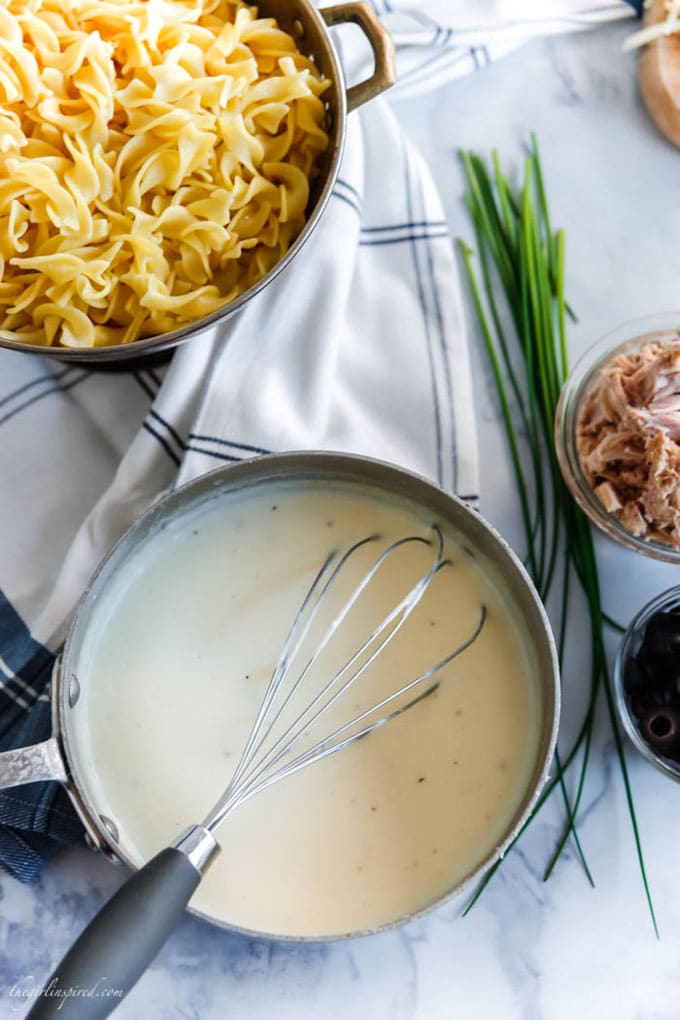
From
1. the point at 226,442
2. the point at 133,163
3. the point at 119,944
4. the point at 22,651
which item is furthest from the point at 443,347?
the point at 119,944

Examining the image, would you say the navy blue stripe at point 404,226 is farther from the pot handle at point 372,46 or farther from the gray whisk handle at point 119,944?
the gray whisk handle at point 119,944

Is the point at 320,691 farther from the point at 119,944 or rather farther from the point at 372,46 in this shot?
the point at 372,46

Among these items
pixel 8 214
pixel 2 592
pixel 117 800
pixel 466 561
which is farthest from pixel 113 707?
pixel 8 214

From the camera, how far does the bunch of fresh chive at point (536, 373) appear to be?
3.46 ft

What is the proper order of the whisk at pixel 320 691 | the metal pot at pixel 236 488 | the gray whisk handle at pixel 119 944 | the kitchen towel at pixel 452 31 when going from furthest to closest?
1. the kitchen towel at pixel 452 31
2. the whisk at pixel 320 691
3. the metal pot at pixel 236 488
4. the gray whisk handle at pixel 119 944

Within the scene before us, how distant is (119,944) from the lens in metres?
0.72

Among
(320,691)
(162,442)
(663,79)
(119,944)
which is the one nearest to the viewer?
(119,944)

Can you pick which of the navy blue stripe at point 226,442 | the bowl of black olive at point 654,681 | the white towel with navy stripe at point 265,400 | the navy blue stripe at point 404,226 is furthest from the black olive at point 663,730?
the navy blue stripe at point 404,226

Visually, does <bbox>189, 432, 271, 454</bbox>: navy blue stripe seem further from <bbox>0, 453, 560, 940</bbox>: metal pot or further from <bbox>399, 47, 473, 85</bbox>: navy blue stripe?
<bbox>399, 47, 473, 85</bbox>: navy blue stripe

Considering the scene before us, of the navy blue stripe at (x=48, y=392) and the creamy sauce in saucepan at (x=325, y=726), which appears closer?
the creamy sauce in saucepan at (x=325, y=726)

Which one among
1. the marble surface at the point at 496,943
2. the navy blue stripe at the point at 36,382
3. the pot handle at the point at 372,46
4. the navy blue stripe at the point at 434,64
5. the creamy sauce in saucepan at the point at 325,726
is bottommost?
the marble surface at the point at 496,943

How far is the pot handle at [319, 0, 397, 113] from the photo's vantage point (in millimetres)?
944

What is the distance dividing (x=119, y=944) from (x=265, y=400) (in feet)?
1.70

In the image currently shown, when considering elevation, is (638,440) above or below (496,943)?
above
